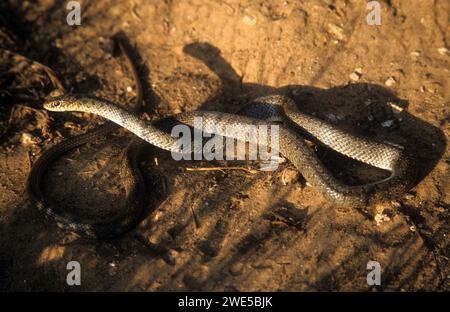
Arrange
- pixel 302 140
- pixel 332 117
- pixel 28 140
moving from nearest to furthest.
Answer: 1. pixel 302 140
2. pixel 28 140
3. pixel 332 117

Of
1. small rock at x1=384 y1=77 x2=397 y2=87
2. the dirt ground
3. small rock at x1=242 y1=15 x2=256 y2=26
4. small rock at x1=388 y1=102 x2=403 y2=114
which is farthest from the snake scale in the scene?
small rock at x1=242 y1=15 x2=256 y2=26

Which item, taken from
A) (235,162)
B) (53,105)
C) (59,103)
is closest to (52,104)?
(53,105)

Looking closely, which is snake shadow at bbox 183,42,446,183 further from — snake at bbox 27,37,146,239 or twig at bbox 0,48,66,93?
twig at bbox 0,48,66,93

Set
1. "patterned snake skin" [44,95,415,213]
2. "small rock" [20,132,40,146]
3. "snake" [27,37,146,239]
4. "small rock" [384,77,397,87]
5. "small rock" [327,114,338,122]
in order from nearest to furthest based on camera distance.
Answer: "snake" [27,37,146,239] < "patterned snake skin" [44,95,415,213] < "small rock" [20,132,40,146] < "small rock" [327,114,338,122] < "small rock" [384,77,397,87]

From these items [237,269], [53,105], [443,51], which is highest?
[443,51]

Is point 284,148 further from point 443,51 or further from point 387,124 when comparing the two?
point 443,51

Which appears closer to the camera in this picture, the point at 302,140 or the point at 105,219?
the point at 105,219

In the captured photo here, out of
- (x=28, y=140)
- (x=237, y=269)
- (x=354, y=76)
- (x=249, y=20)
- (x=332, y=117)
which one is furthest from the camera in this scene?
(x=249, y=20)
